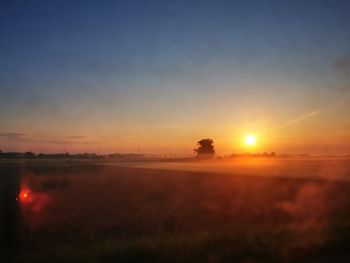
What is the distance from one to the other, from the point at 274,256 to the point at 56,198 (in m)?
28.0

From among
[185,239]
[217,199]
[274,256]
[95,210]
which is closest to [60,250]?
[185,239]

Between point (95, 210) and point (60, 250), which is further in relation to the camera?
point (95, 210)

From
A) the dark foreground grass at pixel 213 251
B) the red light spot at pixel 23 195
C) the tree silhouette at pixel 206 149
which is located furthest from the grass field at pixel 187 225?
the tree silhouette at pixel 206 149

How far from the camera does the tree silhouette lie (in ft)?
629

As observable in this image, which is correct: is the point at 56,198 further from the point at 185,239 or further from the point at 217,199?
the point at 185,239

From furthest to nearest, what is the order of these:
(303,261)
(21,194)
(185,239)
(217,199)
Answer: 1. (217,199)
2. (21,194)
3. (185,239)
4. (303,261)

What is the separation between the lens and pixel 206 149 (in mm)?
192750

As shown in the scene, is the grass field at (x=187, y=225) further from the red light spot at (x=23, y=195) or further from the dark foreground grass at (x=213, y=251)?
the red light spot at (x=23, y=195)

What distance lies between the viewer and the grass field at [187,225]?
1262cm

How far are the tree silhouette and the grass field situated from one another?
146 m

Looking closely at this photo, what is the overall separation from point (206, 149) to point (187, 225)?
17116 centimetres

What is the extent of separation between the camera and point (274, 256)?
40.2 feet

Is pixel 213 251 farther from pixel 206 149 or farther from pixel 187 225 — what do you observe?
pixel 206 149

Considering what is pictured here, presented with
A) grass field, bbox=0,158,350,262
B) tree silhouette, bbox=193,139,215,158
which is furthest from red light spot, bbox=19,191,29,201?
tree silhouette, bbox=193,139,215,158
